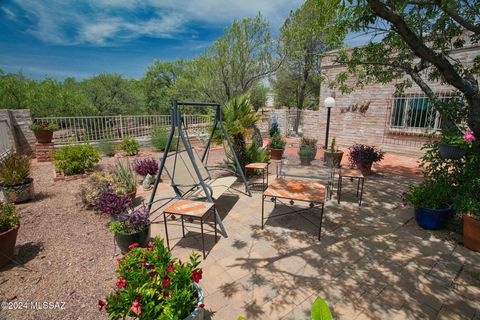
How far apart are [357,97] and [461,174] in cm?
735

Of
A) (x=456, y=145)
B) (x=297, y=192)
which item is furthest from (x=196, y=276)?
(x=456, y=145)

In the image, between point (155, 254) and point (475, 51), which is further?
point (475, 51)

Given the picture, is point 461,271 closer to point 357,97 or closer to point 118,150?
point 357,97

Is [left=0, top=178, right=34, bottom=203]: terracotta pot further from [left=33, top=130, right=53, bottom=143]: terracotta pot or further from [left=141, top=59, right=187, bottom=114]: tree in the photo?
[left=141, top=59, right=187, bottom=114]: tree

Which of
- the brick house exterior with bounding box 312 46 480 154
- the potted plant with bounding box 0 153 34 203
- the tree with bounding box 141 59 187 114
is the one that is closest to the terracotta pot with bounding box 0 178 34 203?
the potted plant with bounding box 0 153 34 203

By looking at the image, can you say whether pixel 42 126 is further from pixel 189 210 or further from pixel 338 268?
pixel 338 268

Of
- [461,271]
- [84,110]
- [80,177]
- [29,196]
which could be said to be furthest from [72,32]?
[461,271]

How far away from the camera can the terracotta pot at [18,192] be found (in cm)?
427

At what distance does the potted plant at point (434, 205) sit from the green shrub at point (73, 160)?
24.1 feet

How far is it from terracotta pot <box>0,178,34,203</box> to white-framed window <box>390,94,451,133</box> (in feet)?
37.7

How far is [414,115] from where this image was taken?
8.55 metres

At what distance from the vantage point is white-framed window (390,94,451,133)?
816 cm

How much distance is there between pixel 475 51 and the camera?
23.6 feet

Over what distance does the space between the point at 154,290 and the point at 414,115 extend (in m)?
10.3
